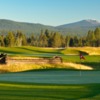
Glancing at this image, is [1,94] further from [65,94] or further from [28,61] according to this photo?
[28,61]

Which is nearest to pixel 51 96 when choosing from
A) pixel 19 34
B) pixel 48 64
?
pixel 48 64

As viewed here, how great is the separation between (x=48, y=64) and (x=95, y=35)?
14105 centimetres

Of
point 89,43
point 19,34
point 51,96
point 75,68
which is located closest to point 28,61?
point 75,68

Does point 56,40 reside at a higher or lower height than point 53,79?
lower

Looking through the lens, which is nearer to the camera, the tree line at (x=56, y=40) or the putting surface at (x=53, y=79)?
the putting surface at (x=53, y=79)

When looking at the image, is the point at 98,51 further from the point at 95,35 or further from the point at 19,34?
the point at 95,35

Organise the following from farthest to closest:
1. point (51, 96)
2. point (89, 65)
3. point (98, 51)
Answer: point (98, 51) < point (89, 65) < point (51, 96)

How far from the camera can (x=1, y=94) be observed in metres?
20.6

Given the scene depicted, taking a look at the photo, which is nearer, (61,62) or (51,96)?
(51,96)

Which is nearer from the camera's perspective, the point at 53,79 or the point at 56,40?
the point at 53,79

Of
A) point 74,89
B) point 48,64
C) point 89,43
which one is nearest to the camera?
point 74,89

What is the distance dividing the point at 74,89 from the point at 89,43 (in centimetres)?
15486

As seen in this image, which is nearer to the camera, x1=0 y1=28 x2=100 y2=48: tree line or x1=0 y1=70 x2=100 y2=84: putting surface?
x1=0 y1=70 x2=100 y2=84: putting surface

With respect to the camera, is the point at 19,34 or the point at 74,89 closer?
the point at 74,89
